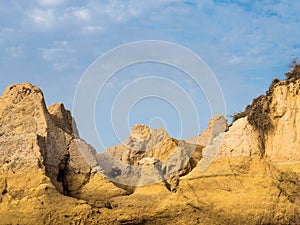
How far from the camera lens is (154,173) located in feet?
52.9

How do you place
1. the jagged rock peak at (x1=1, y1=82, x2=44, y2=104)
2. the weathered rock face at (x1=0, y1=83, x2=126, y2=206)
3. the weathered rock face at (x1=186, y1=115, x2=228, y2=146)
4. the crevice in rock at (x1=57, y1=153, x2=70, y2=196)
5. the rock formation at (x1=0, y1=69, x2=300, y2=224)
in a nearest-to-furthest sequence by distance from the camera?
1. the rock formation at (x1=0, y1=69, x2=300, y2=224)
2. the weathered rock face at (x1=0, y1=83, x2=126, y2=206)
3. the crevice in rock at (x1=57, y1=153, x2=70, y2=196)
4. the jagged rock peak at (x1=1, y1=82, x2=44, y2=104)
5. the weathered rock face at (x1=186, y1=115, x2=228, y2=146)

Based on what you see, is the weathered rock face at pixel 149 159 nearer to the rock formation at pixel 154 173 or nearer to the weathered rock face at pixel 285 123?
the rock formation at pixel 154 173

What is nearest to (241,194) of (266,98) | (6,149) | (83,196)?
(266,98)

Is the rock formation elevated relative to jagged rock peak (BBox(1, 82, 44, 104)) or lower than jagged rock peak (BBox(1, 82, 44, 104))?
lower

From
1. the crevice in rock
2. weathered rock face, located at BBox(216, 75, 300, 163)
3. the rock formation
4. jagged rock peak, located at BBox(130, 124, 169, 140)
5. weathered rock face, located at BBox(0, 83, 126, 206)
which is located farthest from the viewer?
jagged rock peak, located at BBox(130, 124, 169, 140)

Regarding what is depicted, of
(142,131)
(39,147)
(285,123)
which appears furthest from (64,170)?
(285,123)

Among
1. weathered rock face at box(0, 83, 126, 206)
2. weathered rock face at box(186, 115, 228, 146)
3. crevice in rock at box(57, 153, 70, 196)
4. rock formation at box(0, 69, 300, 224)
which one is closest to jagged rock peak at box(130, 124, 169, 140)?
rock formation at box(0, 69, 300, 224)

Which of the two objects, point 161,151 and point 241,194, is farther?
point 161,151

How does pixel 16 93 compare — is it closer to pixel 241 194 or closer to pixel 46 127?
pixel 46 127

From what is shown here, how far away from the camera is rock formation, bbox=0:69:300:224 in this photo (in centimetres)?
1475

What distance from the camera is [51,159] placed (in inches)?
640

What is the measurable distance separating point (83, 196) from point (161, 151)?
295 cm

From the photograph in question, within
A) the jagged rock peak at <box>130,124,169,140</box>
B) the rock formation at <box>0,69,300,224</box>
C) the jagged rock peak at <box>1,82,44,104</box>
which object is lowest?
the rock formation at <box>0,69,300,224</box>

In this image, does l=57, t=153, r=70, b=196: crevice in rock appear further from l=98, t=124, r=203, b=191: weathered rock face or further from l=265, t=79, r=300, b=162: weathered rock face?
l=265, t=79, r=300, b=162: weathered rock face
